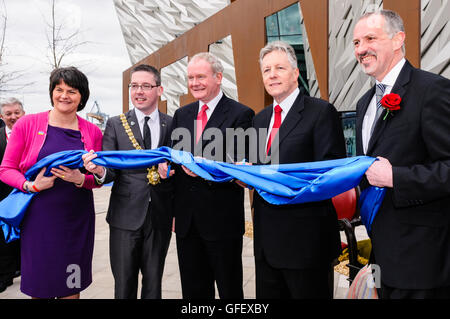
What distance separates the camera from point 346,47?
27.0ft

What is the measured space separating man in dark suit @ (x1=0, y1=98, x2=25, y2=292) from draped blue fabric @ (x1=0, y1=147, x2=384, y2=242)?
1843mm

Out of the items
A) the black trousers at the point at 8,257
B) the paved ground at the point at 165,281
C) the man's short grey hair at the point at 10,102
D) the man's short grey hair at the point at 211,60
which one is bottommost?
the paved ground at the point at 165,281

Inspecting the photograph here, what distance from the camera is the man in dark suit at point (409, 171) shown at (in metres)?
1.67

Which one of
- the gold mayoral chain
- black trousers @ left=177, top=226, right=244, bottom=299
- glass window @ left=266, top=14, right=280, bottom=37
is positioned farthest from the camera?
glass window @ left=266, top=14, right=280, bottom=37

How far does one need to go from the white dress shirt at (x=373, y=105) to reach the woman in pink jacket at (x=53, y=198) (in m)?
2.03

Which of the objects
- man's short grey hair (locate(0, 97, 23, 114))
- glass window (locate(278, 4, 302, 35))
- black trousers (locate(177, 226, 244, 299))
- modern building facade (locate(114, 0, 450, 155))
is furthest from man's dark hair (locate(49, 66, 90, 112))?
glass window (locate(278, 4, 302, 35))

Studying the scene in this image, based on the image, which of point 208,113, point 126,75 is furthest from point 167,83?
point 208,113

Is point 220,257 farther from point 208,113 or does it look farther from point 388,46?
point 388,46

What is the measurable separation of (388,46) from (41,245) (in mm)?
2742

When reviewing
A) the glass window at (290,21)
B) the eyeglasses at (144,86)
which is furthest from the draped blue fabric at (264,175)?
the glass window at (290,21)

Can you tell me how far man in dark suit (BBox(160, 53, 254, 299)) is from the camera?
101 inches

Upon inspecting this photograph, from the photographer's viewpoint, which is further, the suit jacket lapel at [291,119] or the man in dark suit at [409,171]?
the suit jacket lapel at [291,119]

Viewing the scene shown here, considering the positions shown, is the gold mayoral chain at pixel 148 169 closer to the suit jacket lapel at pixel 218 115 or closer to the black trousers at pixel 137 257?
the black trousers at pixel 137 257

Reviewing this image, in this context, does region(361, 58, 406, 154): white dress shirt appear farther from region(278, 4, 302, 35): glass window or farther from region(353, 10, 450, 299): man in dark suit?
region(278, 4, 302, 35): glass window
